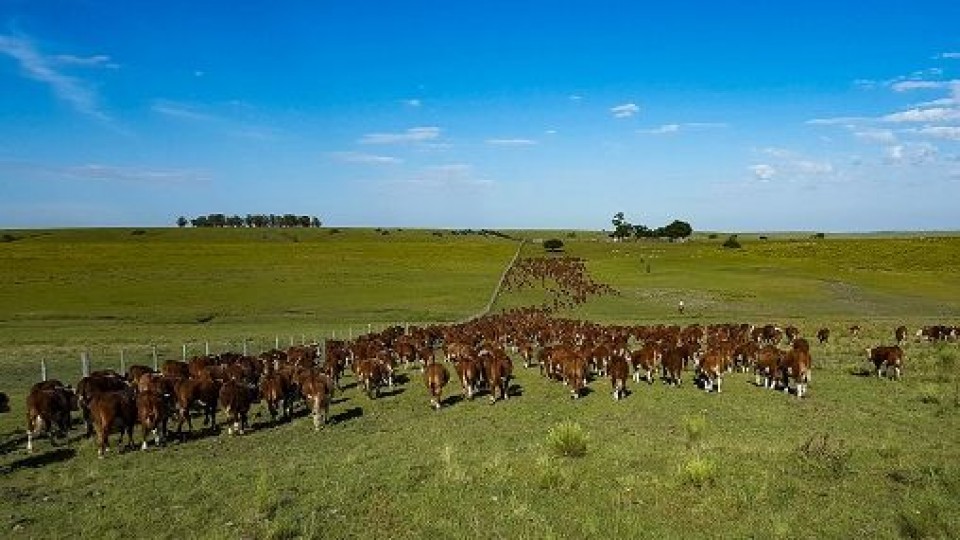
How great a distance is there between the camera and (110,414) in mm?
16891

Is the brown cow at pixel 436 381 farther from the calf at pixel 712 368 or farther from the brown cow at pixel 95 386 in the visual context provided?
the brown cow at pixel 95 386

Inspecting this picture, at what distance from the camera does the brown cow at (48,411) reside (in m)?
18.0

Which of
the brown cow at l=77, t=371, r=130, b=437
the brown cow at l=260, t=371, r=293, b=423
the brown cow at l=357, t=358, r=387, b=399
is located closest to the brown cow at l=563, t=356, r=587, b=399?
the brown cow at l=357, t=358, r=387, b=399

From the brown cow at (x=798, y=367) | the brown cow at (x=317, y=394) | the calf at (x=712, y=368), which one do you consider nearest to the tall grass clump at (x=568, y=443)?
the brown cow at (x=317, y=394)

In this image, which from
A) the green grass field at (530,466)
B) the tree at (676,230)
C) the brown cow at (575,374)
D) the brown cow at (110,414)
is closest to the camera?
the green grass field at (530,466)

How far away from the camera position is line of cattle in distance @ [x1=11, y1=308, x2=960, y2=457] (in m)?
18.1

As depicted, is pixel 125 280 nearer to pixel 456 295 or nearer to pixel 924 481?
pixel 456 295

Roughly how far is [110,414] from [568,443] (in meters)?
10.4

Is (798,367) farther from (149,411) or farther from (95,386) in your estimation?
(95,386)

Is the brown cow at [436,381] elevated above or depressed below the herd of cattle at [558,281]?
above

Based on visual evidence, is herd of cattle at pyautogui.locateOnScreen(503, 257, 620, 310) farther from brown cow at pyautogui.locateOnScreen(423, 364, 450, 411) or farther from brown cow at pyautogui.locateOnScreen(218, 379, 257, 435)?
brown cow at pyautogui.locateOnScreen(218, 379, 257, 435)

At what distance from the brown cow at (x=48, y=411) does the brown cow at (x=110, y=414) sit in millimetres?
1802

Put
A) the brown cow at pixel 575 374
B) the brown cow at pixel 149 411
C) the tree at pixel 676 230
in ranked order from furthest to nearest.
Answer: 1. the tree at pixel 676 230
2. the brown cow at pixel 575 374
3. the brown cow at pixel 149 411

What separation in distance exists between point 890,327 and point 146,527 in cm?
4704
